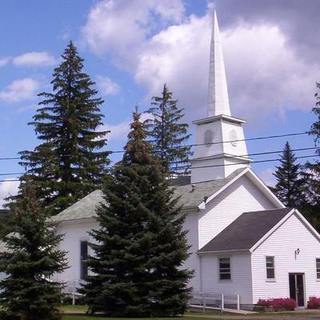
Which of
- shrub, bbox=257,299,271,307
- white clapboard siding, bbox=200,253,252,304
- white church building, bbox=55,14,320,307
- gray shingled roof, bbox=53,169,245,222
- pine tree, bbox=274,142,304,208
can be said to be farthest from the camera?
pine tree, bbox=274,142,304,208

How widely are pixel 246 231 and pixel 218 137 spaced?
12.4m

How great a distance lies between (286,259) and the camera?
41125 mm

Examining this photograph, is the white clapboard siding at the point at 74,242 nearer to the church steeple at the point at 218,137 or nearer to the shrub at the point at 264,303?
the church steeple at the point at 218,137

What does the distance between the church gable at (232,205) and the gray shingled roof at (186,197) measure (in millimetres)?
557

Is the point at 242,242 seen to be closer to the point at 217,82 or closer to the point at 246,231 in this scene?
the point at 246,231

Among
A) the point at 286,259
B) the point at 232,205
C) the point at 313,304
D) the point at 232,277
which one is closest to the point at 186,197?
the point at 232,205

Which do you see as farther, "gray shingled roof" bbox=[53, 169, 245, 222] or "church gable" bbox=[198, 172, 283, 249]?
"gray shingled roof" bbox=[53, 169, 245, 222]

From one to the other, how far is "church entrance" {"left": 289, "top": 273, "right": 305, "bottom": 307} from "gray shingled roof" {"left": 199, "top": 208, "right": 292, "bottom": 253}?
3.64 m

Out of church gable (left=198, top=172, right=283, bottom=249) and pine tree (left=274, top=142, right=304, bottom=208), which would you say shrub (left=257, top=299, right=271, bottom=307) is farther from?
pine tree (left=274, top=142, right=304, bottom=208)

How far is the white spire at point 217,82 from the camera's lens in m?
53.1

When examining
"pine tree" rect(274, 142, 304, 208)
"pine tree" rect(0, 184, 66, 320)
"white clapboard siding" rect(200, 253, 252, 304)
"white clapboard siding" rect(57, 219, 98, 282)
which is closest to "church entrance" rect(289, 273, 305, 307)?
"white clapboard siding" rect(200, 253, 252, 304)

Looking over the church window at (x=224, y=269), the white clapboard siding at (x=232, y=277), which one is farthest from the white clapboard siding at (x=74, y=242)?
the church window at (x=224, y=269)

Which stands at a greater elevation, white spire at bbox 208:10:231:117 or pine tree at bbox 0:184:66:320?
white spire at bbox 208:10:231:117

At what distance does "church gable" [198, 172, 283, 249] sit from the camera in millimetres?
42031
